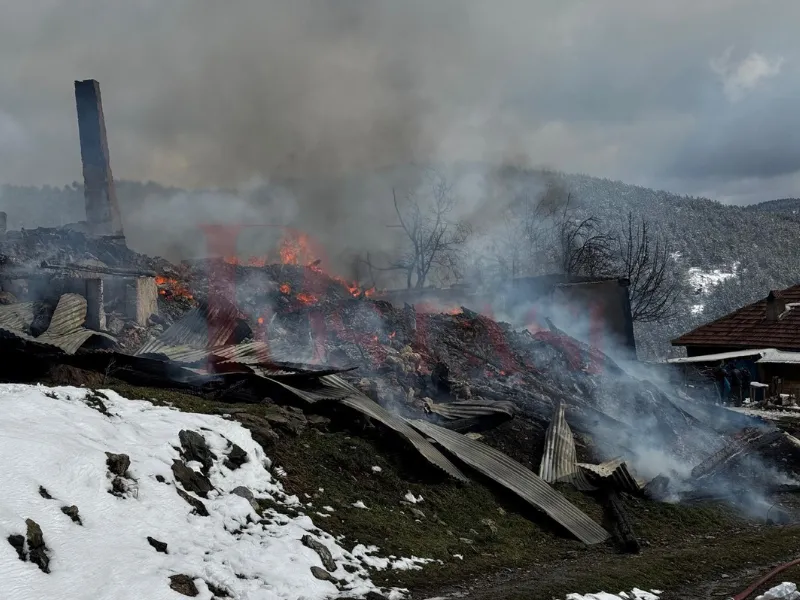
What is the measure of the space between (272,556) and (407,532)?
2.03 m

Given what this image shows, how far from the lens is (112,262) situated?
18453 mm

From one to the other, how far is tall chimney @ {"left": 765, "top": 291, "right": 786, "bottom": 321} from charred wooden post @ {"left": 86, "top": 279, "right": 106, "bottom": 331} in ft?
88.6

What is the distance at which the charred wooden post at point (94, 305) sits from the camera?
13711mm

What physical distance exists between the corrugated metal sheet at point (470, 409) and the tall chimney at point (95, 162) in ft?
48.9

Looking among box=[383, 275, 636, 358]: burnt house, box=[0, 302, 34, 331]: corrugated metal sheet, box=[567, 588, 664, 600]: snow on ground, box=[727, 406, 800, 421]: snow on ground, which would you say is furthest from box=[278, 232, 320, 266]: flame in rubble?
box=[567, 588, 664, 600]: snow on ground

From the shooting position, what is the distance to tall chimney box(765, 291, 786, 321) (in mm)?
28719

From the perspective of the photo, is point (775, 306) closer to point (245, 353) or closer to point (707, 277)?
point (245, 353)

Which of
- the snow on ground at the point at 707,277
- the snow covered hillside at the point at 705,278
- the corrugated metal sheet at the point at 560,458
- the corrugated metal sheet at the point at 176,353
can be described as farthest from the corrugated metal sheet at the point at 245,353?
the snow on ground at the point at 707,277

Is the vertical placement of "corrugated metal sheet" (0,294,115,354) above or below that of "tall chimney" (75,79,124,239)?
below

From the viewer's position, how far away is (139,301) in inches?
621

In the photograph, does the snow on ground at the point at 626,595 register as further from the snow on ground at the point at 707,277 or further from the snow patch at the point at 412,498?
the snow on ground at the point at 707,277

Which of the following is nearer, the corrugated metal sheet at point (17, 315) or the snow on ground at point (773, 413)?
the corrugated metal sheet at point (17, 315)

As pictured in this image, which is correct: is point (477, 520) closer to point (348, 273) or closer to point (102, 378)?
point (102, 378)

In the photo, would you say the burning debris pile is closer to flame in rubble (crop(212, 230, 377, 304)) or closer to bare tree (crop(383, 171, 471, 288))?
flame in rubble (crop(212, 230, 377, 304))
